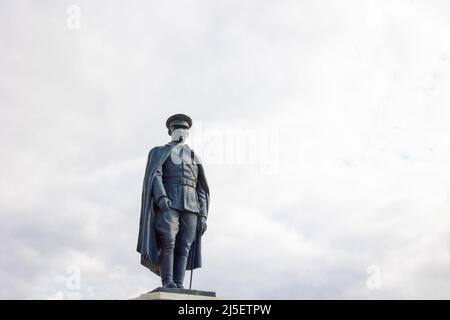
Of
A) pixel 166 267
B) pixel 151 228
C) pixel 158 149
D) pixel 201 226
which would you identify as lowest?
pixel 166 267

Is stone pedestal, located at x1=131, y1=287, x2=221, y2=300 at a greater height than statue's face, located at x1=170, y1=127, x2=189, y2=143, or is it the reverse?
statue's face, located at x1=170, y1=127, x2=189, y2=143

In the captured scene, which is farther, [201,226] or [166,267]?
[201,226]

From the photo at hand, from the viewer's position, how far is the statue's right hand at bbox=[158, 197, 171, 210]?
39.3 feet

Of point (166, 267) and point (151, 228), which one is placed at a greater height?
point (151, 228)

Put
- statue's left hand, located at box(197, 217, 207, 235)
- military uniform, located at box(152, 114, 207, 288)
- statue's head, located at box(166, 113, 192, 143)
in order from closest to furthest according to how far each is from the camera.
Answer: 1. military uniform, located at box(152, 114, 207, 288)
2. statue's left hand, located at box(197, 217, 207, 235)
3. statue's head, located at box(166, 113, 192, 143)

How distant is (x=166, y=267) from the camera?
1178 cm

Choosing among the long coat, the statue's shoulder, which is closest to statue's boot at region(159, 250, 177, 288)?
the long coat

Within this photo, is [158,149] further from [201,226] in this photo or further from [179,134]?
[201,226]

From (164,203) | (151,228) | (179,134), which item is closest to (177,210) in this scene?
(164,203)

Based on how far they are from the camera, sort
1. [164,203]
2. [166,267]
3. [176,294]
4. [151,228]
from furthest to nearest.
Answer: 1. [151,228]
2. [164,203]
3. [166,267]
4. [176,294]

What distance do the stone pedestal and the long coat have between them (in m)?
0.89

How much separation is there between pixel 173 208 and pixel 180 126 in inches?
68.7

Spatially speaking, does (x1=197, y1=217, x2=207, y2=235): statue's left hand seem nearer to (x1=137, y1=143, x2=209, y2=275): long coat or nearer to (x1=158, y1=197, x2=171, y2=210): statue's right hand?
(x1=137, y1=143, x2=209, y2=275): long coat
